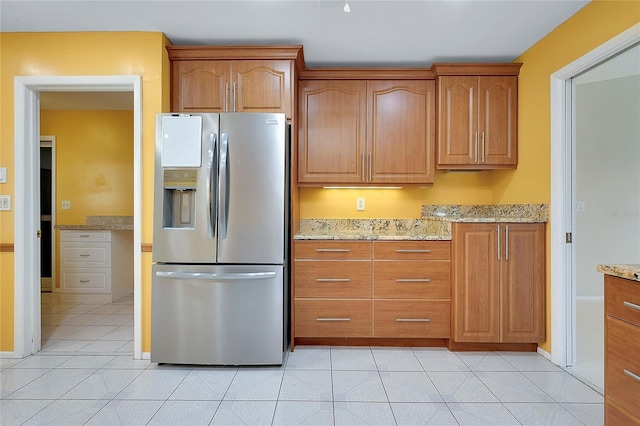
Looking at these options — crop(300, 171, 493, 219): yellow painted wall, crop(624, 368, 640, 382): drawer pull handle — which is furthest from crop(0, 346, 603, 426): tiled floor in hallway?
crop(300, 171, 493, 219): yellow painted wall

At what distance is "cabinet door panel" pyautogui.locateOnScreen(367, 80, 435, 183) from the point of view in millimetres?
2807

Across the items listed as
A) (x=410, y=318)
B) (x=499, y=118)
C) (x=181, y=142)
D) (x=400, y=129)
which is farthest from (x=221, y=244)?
(x=499, y=118)

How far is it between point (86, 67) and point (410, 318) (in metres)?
3.07

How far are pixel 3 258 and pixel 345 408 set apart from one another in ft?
8.67

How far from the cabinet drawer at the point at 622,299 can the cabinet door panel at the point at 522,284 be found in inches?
46.6

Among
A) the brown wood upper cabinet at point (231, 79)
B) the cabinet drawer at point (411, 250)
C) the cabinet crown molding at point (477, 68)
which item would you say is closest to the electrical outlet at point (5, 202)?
the brown wood upper cabinet at point (231, 79)

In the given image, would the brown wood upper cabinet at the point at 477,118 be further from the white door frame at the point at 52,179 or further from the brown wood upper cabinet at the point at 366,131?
the white door frame at the point at 52,179

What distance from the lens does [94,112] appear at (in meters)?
4.35

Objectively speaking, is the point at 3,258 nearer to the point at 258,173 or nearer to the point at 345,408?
the point at 258,173

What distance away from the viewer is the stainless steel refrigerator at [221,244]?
2178 millimetres

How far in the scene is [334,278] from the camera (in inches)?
99.6

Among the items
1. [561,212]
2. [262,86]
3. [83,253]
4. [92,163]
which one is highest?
[262,86]

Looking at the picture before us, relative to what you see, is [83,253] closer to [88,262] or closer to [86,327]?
[88,262]

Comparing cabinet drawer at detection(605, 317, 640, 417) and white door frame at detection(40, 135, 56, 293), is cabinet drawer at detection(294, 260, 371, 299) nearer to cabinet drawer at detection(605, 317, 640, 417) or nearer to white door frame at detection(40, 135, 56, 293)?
cabinet drawer at detection(605, 317, 640, 417)
